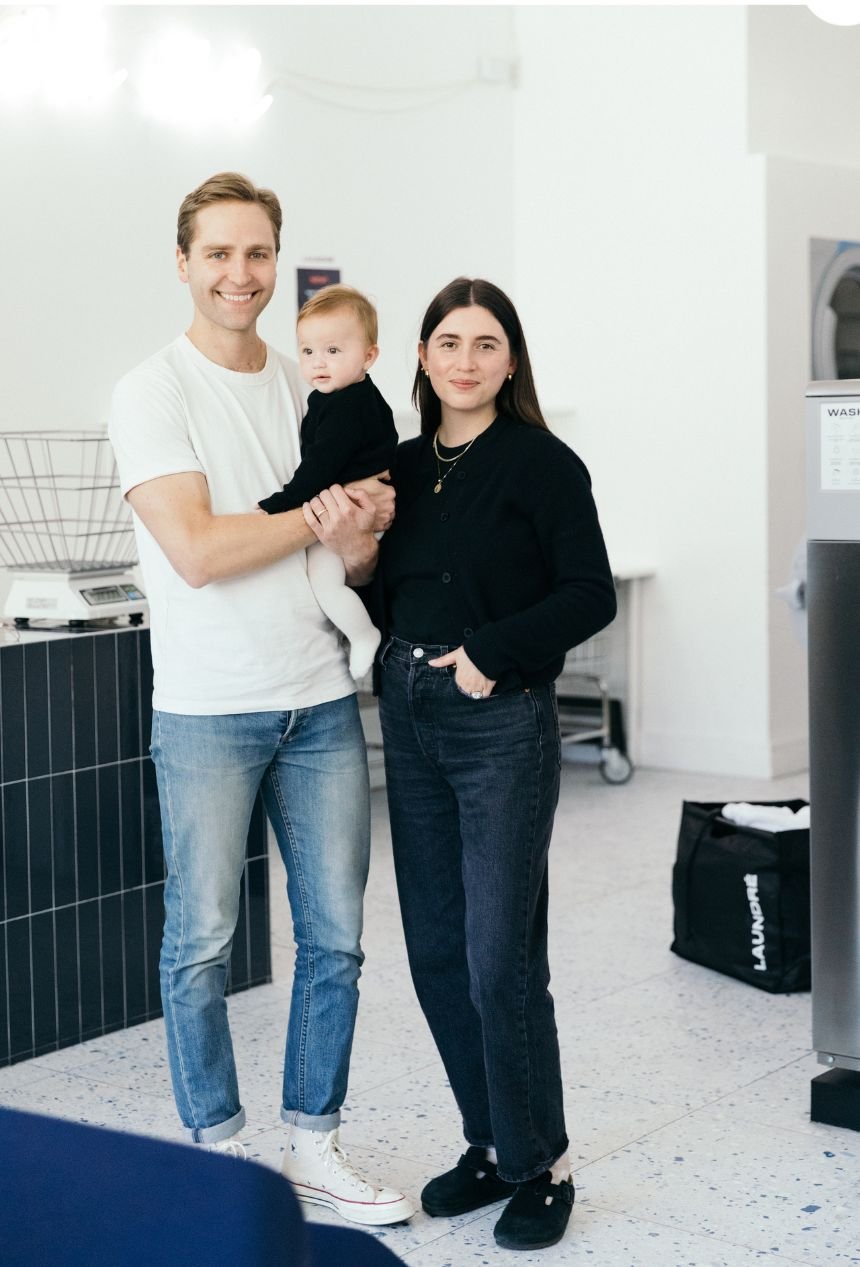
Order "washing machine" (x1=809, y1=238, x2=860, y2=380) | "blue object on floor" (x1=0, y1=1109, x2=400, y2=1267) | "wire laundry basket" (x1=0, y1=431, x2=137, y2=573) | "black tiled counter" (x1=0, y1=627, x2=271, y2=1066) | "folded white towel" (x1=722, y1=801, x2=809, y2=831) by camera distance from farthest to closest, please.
Answer: 1. "washing machine" (x1=809, y1=238, x2=860, y2=380)
2. "wire laundry basket" (x1=0, y1=431, x2=137, y2=573)
3. "folded white towel" (x1=722, y1=801, x2=809, y2=831)
4. "black tiled counter" (x1=0, y1=627, x2=271, y2=1066)
5. "blue object on floor" (x1=0, y1=1109, x2=400, y2=1267)

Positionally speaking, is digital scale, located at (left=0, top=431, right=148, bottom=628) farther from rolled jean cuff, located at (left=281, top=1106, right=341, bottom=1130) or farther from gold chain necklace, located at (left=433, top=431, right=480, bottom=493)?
rolled jean cuff, located at (left=281, top=1106, right=341, bottom=1130)

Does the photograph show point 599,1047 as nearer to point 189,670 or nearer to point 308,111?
point 189,670

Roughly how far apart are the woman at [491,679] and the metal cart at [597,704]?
135 inches

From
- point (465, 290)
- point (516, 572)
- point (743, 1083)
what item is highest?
point (465, 290)

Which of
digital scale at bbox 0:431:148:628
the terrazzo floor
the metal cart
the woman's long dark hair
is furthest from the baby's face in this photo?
the metal cart

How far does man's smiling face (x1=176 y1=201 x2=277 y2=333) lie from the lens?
6.98 feet

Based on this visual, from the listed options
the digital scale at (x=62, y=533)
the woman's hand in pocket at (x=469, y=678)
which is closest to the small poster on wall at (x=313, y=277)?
the digital scale at (x=62, y=533)

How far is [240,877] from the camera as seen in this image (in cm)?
225

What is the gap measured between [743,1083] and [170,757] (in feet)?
4.59

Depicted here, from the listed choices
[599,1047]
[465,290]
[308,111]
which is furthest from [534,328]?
[465,290]

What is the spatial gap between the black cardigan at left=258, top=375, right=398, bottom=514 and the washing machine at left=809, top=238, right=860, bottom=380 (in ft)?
12.8

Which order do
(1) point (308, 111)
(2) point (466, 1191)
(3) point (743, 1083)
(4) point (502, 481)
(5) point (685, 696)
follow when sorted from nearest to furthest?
(4) point (502, 481) → (2) point (466, 1191) → (3) point (743, 1083) → (1) point (308, 111) → (5) point (685, 696)

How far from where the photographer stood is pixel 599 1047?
3.11m

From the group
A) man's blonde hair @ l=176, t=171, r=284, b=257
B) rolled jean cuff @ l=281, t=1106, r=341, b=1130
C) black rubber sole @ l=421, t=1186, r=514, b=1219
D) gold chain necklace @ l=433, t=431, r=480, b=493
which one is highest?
man's blonde hair @ l=176, t=171, r=284, b=257
